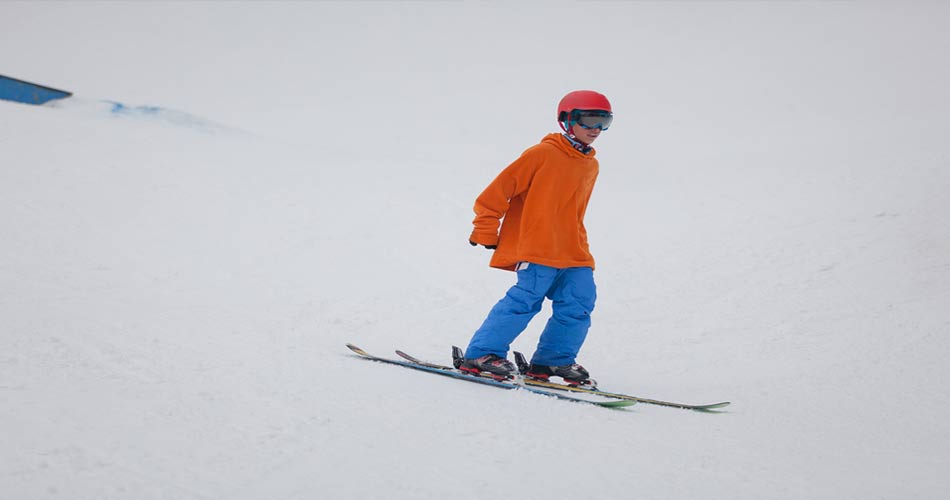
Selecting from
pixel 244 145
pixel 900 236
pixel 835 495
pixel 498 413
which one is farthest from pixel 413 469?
pixel 244 145

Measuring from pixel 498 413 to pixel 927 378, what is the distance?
302 centimetres

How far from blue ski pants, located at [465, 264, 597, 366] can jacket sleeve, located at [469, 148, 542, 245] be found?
302 millimetres

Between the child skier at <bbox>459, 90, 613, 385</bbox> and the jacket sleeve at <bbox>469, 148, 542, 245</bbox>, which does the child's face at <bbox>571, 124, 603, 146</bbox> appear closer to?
the child skier at <bbox>459, 90, 613, 385</bbox>

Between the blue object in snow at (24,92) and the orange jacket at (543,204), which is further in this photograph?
the blue object in snow at (24,92)

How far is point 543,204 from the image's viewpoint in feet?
12.5

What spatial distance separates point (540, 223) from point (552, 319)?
0.62 metres

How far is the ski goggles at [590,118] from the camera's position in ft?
12.2

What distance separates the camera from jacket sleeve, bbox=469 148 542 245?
379 cm

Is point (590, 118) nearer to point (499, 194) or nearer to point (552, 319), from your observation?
point (499, 194)

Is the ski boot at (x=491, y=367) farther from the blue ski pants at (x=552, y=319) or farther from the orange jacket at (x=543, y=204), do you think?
the orange jacket at (x=543, y=204)

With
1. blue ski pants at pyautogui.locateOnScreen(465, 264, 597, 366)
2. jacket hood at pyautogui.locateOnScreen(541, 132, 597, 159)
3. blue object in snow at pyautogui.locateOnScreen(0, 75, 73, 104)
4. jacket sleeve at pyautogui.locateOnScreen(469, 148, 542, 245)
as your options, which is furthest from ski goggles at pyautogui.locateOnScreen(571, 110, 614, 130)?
blue object in snow at pyautogui.locateOnScreen(0, 75, 73, 104)

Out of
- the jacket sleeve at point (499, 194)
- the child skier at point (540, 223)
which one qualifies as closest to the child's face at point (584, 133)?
the child skier at point (540, 223)

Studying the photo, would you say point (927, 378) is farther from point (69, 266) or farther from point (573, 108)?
point (69, 266)

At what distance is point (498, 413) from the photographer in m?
2.85
